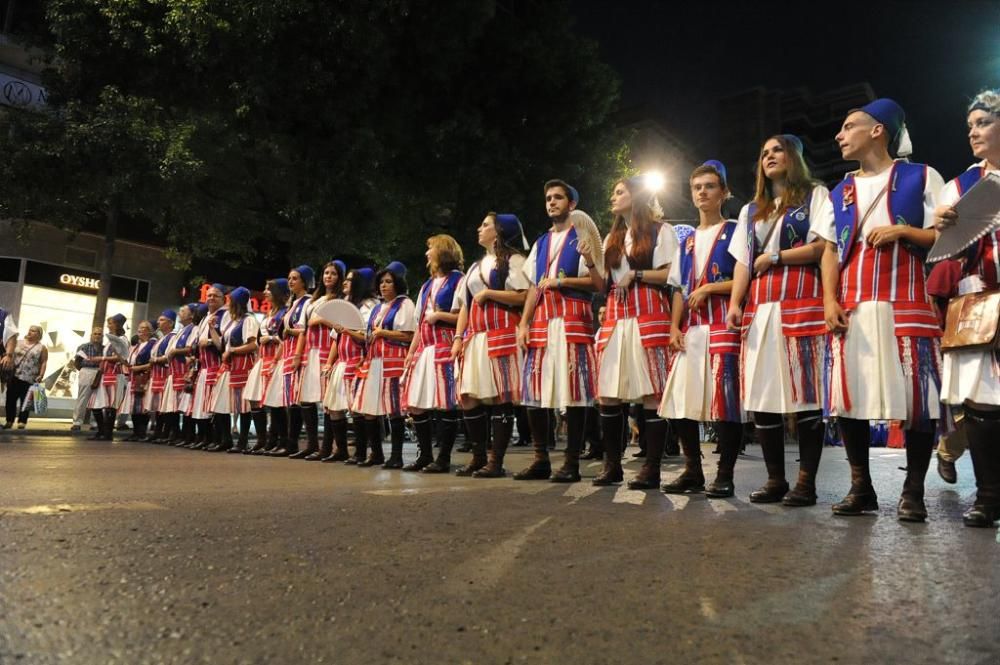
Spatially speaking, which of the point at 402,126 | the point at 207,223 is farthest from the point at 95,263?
→ the point at 402,126

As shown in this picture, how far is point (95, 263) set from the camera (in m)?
20.7

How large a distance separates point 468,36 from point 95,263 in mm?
12678

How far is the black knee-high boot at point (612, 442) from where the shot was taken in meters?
5.06

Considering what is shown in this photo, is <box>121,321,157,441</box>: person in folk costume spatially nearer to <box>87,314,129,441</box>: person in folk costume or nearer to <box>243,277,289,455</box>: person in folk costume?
<box>87,314,129,441</box>: person in folk costume

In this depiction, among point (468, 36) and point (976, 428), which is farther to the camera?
point (468, 36)

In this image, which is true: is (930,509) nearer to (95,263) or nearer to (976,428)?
(976,428)

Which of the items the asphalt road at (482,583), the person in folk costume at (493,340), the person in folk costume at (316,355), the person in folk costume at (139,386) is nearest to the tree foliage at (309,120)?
the person in folk costume at (139,386)

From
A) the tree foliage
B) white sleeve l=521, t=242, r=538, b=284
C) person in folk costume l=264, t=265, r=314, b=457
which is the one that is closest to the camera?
white sleeve l=521, t=242, r=538, b=284

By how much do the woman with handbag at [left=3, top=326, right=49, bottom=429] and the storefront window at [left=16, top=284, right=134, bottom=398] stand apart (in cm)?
484

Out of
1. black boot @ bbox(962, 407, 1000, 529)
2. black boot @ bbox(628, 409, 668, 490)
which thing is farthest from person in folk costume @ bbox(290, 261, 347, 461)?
black boot @ bbox(962, 407, 1000, 529)

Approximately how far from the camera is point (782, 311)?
415 cm

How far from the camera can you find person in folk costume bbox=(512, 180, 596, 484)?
5.25 metres

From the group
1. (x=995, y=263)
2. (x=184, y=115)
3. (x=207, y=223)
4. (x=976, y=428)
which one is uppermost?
(x=184, y=115)

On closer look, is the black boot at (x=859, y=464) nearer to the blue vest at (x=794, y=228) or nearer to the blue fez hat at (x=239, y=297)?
the blue vest at (x=794, y=228)
